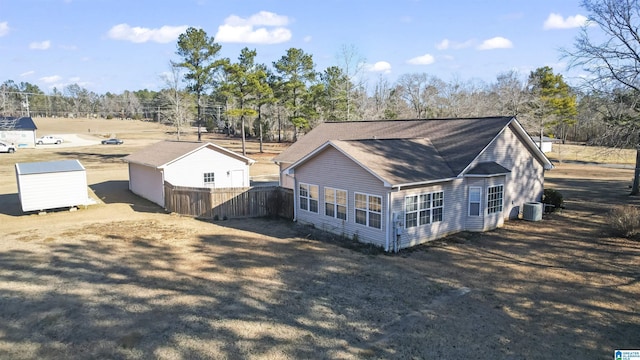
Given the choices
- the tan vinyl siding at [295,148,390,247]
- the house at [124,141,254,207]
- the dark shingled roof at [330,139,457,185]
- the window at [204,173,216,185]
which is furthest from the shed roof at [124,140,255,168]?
the dark shingled roof at [330,139,457,185]

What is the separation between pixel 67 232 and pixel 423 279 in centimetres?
1566

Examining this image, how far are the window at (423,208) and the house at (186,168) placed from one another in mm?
13819

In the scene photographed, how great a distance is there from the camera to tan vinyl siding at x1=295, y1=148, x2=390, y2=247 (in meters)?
16.3

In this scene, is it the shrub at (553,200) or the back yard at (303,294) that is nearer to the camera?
the back yard at (303,294)

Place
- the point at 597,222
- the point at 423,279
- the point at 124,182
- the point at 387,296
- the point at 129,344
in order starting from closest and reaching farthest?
the point at 129,344 < the point at 387,296 < the point at 423,279 < the point at 597,222 < the point at 124,182

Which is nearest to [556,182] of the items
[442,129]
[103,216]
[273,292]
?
[442,129]

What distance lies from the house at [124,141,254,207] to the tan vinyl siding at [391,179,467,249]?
13819mm

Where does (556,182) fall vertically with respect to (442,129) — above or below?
below

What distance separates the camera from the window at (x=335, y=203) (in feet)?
58.6

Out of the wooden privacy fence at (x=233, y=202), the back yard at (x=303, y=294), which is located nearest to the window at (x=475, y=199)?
the back yard at (x=303, y=294)

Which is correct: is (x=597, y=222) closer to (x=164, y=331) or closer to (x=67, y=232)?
(x=164, y=331)

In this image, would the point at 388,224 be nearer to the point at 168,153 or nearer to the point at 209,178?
the point at 209,178

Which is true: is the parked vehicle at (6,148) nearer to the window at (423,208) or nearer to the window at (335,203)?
the window at (335,203)

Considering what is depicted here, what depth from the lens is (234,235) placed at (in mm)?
18188
